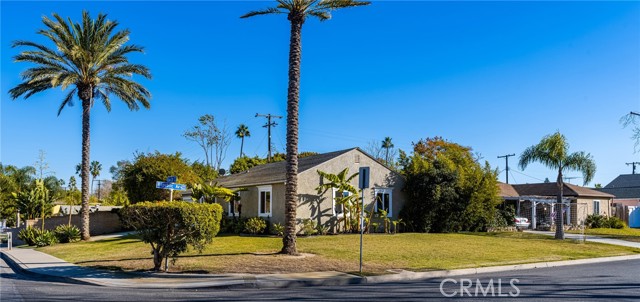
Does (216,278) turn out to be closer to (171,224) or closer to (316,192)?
(171,224)

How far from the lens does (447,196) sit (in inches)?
1121

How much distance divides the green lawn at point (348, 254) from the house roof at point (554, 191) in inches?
726

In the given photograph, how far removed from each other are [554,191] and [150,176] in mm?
31942

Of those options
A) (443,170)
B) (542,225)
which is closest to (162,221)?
(443,170)

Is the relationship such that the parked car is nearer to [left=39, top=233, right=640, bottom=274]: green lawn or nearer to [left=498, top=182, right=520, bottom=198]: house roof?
[left=498, top=182, right=520, bottom=198]: house roof

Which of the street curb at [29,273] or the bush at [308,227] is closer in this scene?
the street curb at [29,273]

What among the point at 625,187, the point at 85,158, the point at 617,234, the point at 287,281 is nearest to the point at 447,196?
the point at 617,234

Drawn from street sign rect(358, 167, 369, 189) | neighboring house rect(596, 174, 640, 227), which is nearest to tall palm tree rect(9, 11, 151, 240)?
street sign rect(358, 167, 369, 189)

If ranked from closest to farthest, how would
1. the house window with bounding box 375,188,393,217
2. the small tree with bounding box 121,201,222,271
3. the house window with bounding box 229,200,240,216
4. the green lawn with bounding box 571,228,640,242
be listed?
the small tree with bounding box 121,201,222,271 < the house window with bounding box 375,188,393,217 < the green lawn with bounding box 571,228,640,242 < the house window with bounding box 229,200,240,216

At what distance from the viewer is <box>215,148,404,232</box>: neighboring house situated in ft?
83.4

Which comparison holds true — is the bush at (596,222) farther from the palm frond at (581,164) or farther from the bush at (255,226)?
the bush at (255,226)

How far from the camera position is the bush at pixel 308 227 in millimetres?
24428
